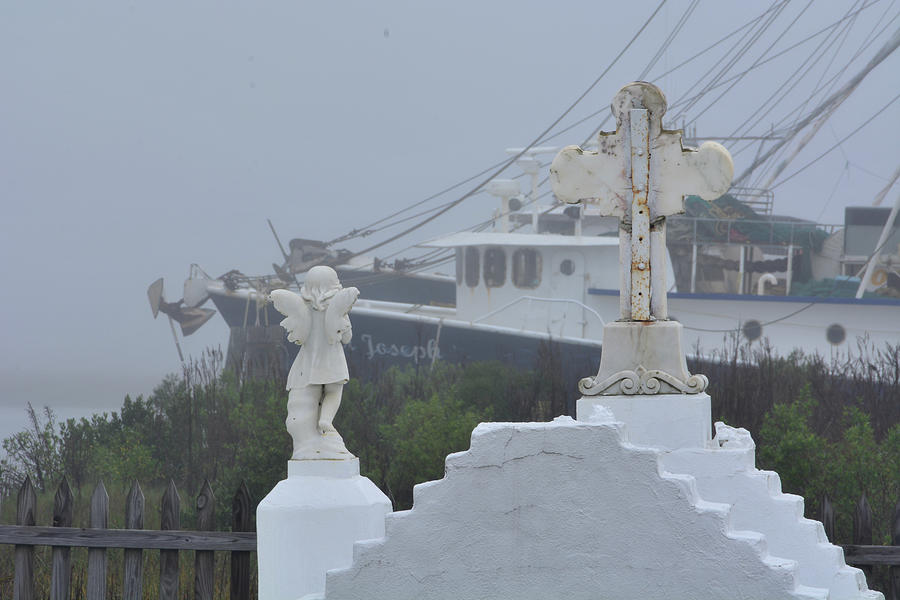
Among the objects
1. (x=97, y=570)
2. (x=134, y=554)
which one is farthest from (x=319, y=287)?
(x=97, y=570)

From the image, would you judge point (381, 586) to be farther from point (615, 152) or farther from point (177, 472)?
point (177, 472)

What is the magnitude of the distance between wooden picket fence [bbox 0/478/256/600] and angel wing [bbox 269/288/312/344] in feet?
6.88

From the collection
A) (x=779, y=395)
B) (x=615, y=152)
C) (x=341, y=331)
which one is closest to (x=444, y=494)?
(x=341, y=331)

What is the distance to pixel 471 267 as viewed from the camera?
139 feet

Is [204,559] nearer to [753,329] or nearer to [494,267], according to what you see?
[494,267]

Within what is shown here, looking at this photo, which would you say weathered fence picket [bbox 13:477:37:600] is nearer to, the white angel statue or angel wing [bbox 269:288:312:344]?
the white angel statue

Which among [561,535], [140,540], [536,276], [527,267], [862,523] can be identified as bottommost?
[140,540]

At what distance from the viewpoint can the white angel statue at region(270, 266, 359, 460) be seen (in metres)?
6.32

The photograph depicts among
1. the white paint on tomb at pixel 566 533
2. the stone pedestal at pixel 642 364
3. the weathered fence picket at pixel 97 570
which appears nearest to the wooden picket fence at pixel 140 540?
the weathered fence picket at pixel 97 570

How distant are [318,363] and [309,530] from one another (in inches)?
34.6

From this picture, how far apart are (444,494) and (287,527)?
4.98ft

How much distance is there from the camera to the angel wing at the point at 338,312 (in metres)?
6.29

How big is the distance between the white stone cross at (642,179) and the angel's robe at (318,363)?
5.02 feet

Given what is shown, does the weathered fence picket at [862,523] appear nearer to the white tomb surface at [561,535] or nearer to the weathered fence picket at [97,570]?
the white tomb surface at [561,535]
